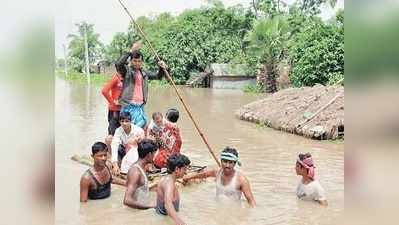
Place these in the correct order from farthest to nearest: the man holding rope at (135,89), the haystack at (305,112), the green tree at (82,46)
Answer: the haystack at (305,112) → the green tree at (82,46) → the man holding rope at (135,89)

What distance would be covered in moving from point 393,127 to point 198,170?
250cm

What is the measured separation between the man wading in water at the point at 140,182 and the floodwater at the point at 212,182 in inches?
2.6

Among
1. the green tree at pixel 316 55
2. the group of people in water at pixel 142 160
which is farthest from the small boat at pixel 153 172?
the green tree at pixel 316 55

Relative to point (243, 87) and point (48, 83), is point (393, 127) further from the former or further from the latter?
point (243, 87)

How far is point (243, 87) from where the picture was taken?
10461mm

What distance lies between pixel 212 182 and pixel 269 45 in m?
4.47

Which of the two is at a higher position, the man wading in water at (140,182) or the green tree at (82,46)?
the green tree at (82,46)

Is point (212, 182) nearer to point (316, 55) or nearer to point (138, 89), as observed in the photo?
point (138, 89)

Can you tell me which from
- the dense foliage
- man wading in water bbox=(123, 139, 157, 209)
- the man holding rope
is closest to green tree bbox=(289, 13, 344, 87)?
the dense foliage

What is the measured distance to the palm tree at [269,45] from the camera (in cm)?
785

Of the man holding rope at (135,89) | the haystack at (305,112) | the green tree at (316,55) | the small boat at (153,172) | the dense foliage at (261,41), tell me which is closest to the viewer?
the small boat at (153,172)

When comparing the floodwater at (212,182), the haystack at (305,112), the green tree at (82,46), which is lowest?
the floodwater at (212,182)

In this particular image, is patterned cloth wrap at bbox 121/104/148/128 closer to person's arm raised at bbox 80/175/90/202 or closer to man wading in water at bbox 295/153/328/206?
person's arm raised at bbox 80/175/90/202

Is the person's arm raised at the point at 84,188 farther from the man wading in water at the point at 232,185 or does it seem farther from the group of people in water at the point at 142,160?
the man wading in water at the point at 232,185
